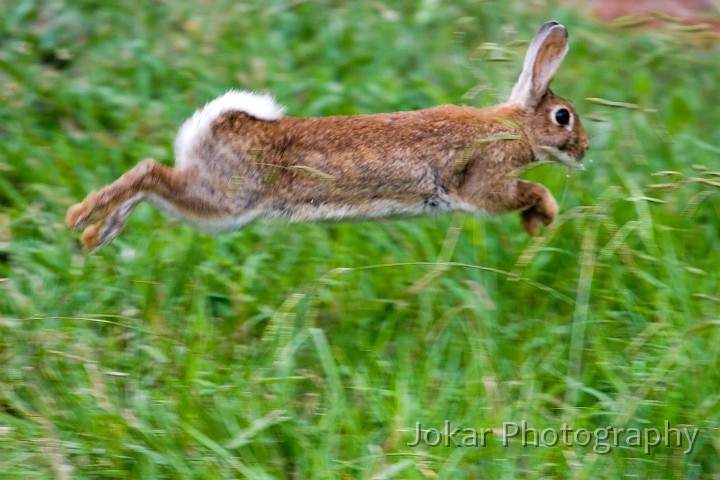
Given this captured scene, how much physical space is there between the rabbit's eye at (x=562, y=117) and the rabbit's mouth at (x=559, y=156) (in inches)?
4.8

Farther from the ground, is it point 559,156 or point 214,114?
point 214,114

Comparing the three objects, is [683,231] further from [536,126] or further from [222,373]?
[222,373]

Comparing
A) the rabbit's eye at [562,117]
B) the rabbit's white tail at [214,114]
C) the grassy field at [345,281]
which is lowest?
the grassy field at [345,281]

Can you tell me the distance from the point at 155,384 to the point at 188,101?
87.8 inches

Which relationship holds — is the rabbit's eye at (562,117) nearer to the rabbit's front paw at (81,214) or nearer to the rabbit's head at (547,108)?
the rabbit's head at (547,108)

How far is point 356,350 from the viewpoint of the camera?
4547mm

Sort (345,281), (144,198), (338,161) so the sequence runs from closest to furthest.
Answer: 1. (144,198)
2. (338,161)
3. (345,281)

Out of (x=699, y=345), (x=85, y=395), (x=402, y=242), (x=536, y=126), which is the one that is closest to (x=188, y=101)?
(x=402, y=242)

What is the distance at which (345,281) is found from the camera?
4.85 metres

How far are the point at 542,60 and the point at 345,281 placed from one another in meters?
1.29

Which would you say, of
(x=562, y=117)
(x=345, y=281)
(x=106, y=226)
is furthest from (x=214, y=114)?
(x=562, y=117)

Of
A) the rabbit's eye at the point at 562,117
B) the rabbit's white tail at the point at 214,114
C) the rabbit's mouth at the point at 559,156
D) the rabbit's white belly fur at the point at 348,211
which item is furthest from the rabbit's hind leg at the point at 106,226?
the rabbit's eye at the point at 562,117

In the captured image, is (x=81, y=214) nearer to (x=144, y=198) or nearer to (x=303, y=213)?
(x=144, y=198)

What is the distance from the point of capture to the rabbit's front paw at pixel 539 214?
4871 mm
